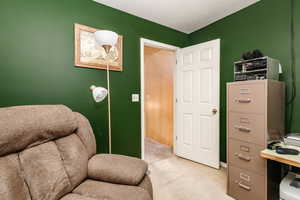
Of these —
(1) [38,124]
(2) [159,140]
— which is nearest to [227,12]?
(1) [38,124]

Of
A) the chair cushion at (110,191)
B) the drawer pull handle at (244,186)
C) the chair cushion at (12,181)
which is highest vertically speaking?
the chair cushion at (12,181)

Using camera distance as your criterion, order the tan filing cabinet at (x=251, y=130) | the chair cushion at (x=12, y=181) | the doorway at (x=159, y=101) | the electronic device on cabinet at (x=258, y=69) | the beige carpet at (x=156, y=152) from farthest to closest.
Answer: the doorway at (x=159, y=101) → the beige carpet at (x=156, y=152) → the electronic device on cabinet at (x=258, y=69) → the tan filing cabinet at (x=251, y=130) → the chair cushion at (x=12, y=181)

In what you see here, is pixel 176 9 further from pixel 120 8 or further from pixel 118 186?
pixel 118 186

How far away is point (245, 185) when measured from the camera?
1.56 metres

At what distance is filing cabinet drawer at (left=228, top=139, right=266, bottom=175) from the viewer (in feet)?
4.76

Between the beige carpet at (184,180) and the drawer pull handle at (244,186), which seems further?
the beige carpet at (184,180)

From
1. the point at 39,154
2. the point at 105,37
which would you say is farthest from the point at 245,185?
the point at 105,37

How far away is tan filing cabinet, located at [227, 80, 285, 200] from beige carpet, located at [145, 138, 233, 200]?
25 centimetres

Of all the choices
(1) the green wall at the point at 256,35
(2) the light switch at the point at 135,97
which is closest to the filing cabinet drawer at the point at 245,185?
(1) the green wall at the point at 256,35

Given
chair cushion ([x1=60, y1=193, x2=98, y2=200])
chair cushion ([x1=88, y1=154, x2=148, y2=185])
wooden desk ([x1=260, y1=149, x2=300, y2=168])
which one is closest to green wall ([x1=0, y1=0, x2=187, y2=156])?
chair cushion ([x1=88, y1=154, x2=148, y2=185])

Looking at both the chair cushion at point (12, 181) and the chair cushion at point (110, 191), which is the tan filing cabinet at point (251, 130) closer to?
the chair cushion at point (110, 191)

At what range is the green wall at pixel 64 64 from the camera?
146 cm

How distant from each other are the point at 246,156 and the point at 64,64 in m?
2.29

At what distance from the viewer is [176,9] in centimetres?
212
